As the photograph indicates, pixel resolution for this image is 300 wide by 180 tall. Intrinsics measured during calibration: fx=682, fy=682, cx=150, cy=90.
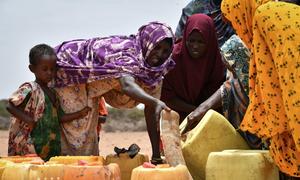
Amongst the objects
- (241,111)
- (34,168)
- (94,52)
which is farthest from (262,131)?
(94,52)

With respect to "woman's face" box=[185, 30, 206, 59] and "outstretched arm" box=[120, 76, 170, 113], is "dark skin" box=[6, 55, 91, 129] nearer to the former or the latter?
"outstretched arm" box=[120, 76, 170, 113]

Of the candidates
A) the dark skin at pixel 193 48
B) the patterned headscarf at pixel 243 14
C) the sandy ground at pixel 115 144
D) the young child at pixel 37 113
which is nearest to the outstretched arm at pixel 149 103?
the dark skin at pixel 193 48

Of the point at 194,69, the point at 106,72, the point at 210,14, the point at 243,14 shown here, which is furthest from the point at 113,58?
the point at 210,14

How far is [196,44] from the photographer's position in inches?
280

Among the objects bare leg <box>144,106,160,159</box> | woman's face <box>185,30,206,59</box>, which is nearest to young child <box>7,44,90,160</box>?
bare leg <box>144,106,160,159</box>

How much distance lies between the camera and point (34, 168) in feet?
17.0

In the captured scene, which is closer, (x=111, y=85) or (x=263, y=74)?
(x=263, y=74)

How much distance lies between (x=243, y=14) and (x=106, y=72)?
5.60ft

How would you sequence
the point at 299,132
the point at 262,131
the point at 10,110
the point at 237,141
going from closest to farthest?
the point at 299,132
the point at 262,131
the point at 237,141
the point at 10,110

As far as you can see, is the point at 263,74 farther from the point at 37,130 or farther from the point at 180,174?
the point at 37,130

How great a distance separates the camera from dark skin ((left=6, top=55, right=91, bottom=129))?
21.0ft

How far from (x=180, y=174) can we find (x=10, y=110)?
2.23 metres

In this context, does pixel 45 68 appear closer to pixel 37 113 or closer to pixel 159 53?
pixel 37 113

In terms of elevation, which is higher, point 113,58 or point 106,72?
point 113,58
